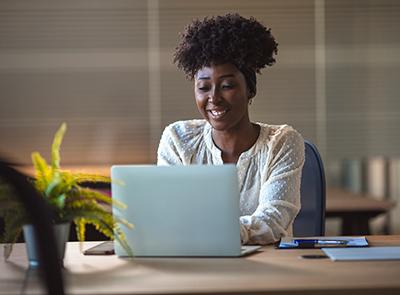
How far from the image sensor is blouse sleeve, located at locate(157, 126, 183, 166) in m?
2.58

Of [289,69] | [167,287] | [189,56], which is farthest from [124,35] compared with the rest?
[167,287]

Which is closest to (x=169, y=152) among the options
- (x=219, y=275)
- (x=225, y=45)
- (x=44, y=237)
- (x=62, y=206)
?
(x=225, y=45)

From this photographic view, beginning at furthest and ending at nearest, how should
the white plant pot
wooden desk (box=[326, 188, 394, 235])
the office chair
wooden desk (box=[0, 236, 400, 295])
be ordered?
wooden desk (box=[326, 188, 394, 235]), the white plant pot, wooden desk (box=[0, 236, 400, 295]), the office chair

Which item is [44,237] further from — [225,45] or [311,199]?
[311,199]

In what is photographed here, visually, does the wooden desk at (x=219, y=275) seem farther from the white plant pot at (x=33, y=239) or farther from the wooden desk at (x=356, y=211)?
the wooden desk at (x=356, y=211)

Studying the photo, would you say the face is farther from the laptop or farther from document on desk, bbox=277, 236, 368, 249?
the laptop

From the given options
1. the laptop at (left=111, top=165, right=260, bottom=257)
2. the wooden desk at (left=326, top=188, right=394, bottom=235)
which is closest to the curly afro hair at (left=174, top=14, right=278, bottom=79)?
the laptop at (left=111, top=165, right=260, bottom=257)

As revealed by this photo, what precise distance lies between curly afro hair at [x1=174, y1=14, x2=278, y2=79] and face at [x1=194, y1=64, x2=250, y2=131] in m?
0.02

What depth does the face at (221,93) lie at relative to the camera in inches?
97.8

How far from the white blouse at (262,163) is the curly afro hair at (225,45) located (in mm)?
213

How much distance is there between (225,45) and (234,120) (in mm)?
235

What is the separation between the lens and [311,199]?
261 cm

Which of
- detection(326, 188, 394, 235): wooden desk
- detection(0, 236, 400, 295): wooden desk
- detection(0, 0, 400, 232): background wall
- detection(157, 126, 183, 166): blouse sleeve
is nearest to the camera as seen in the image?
detection(0, 236, 400, 295): wooden desk

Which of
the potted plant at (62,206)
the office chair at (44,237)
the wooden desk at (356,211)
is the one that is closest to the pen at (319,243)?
the potted plant at (62,206)
